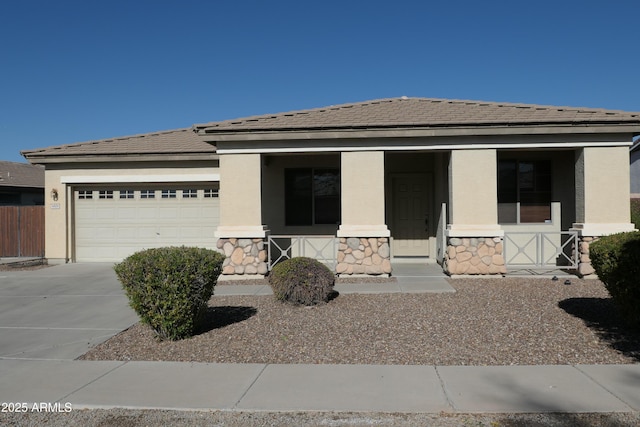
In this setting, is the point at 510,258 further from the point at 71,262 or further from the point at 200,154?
the point at 71,262

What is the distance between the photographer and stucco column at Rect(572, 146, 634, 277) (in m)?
11.0

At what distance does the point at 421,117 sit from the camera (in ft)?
38.2

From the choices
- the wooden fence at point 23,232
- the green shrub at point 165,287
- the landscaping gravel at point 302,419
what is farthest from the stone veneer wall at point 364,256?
the wooden fence at point 23,232

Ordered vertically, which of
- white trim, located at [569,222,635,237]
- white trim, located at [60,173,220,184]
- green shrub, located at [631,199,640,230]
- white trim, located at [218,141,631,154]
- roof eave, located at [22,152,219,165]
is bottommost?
white trim, located at [569,222,635,237]

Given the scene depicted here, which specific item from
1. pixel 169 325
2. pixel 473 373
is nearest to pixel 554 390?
pixel 473 373

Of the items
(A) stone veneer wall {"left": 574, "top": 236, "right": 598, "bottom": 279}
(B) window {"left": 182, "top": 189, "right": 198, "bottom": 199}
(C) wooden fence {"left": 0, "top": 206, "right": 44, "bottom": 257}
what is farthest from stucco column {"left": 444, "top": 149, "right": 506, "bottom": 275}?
(C) wooden fence {"left": 0, "top": 206, "right": 44, "bottom": 257}

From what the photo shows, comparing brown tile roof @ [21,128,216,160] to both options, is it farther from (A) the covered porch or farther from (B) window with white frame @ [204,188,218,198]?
(A) the covered porch

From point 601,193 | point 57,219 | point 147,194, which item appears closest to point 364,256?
point 601,193

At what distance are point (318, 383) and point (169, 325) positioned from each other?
7.94ft

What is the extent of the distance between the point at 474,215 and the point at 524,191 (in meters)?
2.57

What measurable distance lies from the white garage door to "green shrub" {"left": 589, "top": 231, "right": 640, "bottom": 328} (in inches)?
419

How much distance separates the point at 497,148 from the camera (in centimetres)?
1125

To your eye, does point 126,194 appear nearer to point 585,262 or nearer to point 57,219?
point 57,219

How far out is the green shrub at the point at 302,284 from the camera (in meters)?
8.44
